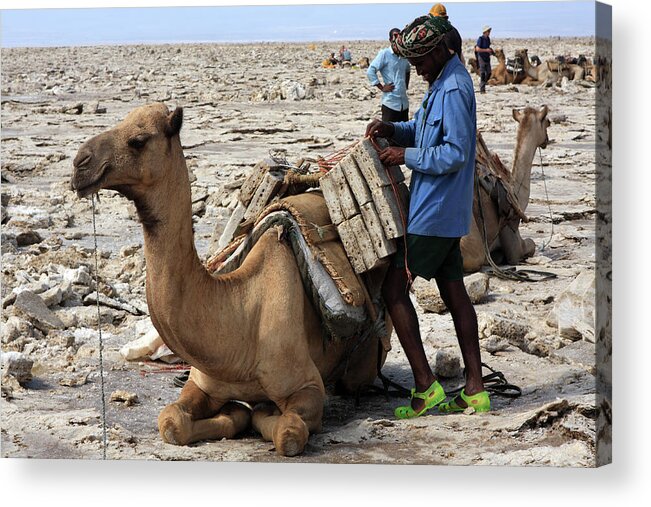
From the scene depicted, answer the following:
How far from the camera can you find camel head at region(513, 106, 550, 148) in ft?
38.9

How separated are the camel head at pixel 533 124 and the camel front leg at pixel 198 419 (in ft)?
17.6

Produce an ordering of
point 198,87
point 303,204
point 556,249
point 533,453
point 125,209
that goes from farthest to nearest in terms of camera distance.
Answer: point 198,87
point 125,209
point 556,249
point 303,204
point 533,453

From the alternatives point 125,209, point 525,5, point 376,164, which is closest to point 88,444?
point 376,164

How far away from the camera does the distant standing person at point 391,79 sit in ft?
42.3

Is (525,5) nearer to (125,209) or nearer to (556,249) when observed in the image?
(556,249)

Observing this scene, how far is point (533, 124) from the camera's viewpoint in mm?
11914

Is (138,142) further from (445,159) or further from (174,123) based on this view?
(445,159)

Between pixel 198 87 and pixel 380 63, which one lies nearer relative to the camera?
pixel 380 63

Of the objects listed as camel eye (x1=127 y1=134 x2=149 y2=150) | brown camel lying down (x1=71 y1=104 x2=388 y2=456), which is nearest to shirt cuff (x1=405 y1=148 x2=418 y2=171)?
brown camel lying down (x1=71 y1=104 x2=388 y2=456)

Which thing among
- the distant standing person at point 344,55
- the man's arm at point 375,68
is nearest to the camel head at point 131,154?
the man's arm at point 375,68

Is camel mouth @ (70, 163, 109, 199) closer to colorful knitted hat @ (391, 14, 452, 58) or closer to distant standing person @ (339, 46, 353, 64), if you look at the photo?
colorful knitted hat @ (391, 14, 452, 58)

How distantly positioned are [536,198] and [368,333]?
7.19 meters

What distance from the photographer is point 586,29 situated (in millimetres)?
7352

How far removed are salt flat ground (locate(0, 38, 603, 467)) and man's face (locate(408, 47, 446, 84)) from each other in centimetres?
92
